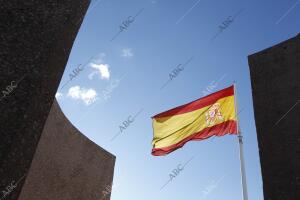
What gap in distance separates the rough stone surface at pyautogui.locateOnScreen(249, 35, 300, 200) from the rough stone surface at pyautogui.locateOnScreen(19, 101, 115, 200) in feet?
19.5

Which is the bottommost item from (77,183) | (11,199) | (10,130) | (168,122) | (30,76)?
(11,199)

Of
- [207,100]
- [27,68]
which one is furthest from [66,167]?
[27,68]

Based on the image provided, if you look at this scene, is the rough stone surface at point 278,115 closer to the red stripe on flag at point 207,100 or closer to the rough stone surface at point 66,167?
the red stripe on flag at point 207,100

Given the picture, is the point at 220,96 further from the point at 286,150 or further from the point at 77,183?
the point at 77,183

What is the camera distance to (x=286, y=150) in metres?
3.65

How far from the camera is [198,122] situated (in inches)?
304

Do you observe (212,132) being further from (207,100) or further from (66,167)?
(66,167)

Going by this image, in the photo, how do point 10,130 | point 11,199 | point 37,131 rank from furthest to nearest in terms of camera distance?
point 37,131
point 10,130
point 11,199

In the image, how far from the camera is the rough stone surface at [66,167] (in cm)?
844

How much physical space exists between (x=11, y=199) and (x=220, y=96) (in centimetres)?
683

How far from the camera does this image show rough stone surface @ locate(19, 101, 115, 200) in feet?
27.7

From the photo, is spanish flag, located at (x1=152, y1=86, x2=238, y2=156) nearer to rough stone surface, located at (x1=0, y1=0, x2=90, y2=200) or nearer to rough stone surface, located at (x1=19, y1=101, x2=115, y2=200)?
rough stone surface, located at (x1=19, y1=101, x2=115, y2=200)

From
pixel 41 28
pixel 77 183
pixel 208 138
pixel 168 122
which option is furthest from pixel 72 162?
pixel 41 28

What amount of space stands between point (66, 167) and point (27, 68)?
8.12m
